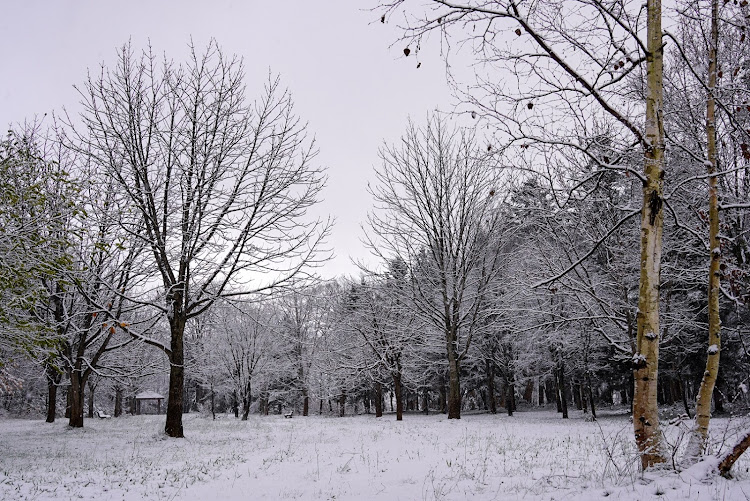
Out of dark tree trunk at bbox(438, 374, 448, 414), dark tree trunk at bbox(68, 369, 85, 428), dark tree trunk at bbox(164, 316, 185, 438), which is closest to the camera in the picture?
dark tree trunk at bbox(164, 316, 185, 438)

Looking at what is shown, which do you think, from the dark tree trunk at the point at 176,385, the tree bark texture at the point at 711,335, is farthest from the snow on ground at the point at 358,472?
the dark tree trunk at the point at 176,385

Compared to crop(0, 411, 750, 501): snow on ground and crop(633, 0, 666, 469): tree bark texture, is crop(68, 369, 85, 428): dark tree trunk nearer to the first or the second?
crop(0, 411, 750, 501): snow on ground

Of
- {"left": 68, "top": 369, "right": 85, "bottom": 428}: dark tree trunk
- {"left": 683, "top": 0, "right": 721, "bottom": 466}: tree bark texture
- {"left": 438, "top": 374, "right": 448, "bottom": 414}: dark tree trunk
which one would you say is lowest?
{"left": 438, "top": 374, "right": 448, "bottom": 414}: dark tree trunk

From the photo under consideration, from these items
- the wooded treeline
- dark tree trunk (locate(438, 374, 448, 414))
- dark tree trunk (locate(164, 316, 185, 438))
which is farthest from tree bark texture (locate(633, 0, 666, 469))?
dark tree trunk (locate(438, 374, 448, 414))

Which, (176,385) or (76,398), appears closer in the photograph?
(176,385)

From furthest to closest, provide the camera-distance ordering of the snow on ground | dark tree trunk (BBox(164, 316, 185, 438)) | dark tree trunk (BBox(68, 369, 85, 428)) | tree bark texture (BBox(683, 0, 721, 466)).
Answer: dark tree trunk (BBox(68, 369, 85, 428))
dark tree trunk (BBox(164, 316, 185, 438))
tree bark texture (BBox(683, 0, 721, 466))
the snow on ground

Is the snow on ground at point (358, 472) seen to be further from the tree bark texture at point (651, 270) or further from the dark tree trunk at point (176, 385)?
the dark tree trunk at point (176, 385)

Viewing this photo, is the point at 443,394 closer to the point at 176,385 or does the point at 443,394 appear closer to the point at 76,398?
the point at 76,398

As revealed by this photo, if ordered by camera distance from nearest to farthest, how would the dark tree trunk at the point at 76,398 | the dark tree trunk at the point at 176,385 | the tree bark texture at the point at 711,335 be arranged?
the tree bark texture at the point at 711,335
the dark tree trunk at the point at 176,385
the dark tree trunk at the point at 76,398

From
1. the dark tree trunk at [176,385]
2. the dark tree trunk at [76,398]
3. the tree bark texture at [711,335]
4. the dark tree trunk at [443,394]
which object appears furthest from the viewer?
the dark tree trunk at [443,394]

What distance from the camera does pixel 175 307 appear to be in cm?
1362

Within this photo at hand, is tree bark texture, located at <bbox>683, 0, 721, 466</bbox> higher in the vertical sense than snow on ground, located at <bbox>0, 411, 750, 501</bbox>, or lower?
higher

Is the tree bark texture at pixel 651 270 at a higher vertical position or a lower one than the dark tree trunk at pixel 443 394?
higher

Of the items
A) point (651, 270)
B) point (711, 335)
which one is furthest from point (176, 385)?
point (711, 335)
